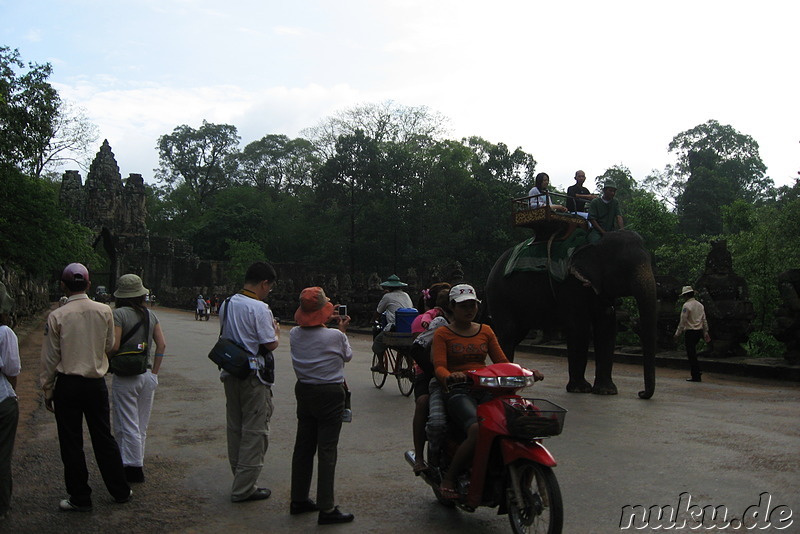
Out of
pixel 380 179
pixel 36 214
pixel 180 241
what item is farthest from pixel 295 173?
pixel 36 214

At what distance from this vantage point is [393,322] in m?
11.4

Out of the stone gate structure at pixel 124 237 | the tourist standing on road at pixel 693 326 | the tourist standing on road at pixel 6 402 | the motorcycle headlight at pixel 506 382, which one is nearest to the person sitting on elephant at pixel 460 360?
the motorcycle headlight at pixel 506 382

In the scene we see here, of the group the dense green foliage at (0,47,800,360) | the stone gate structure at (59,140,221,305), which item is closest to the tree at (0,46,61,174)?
the dense green foliage at (0,47,800,360)

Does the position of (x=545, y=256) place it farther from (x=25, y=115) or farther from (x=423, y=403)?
(x=25, y=115)

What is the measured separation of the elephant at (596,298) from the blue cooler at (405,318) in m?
2.05

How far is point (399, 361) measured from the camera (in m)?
11.0

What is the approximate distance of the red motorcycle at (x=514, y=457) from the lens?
13.9 feet

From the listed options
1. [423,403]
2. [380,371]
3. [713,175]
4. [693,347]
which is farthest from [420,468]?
[713,175]

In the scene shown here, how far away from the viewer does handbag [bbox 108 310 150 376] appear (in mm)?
5824

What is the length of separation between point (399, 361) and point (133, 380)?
18.0 ft

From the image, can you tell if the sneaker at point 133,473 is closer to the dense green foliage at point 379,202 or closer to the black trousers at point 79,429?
the black trousers at point 79,429

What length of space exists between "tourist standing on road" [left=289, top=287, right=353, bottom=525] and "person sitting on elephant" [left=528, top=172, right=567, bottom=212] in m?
6.75

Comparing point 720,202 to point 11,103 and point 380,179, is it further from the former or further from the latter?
point 11,103

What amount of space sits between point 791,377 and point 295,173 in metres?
74.0
